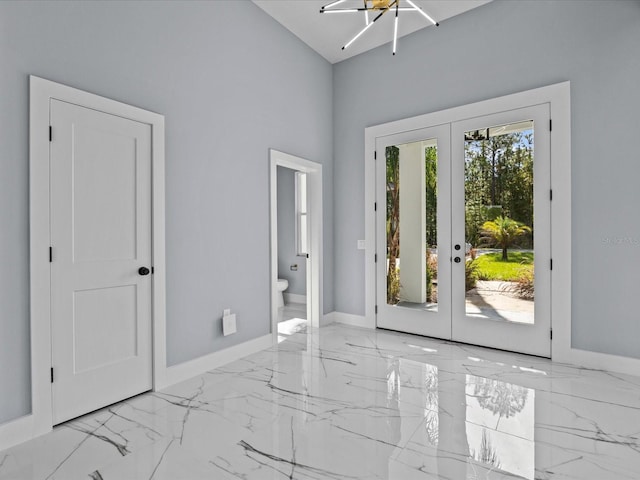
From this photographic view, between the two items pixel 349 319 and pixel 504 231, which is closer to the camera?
pixel 504 231

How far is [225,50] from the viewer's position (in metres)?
3.21

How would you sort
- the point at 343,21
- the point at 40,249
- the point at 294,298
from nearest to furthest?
the point at 40,249
the point at 343,21
the point at 294,298

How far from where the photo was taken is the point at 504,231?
3465mm

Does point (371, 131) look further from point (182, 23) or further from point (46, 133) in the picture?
point (46, 133)

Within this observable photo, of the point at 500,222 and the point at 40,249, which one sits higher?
the point at 500,222

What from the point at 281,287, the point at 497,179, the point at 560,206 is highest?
the point at 497,179

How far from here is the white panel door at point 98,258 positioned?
7.03ft

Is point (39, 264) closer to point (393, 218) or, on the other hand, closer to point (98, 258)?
point (98, 258)

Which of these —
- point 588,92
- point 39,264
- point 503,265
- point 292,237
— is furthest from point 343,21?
point 39,264

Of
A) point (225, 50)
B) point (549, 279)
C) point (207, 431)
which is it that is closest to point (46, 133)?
point (225, 50)

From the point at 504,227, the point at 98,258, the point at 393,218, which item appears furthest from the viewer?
the point at 393,218

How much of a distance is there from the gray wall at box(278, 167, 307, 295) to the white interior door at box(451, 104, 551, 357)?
2.80 metres

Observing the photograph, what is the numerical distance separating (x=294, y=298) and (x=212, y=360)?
9.67 ft

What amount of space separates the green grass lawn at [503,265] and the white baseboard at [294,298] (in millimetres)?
3016
